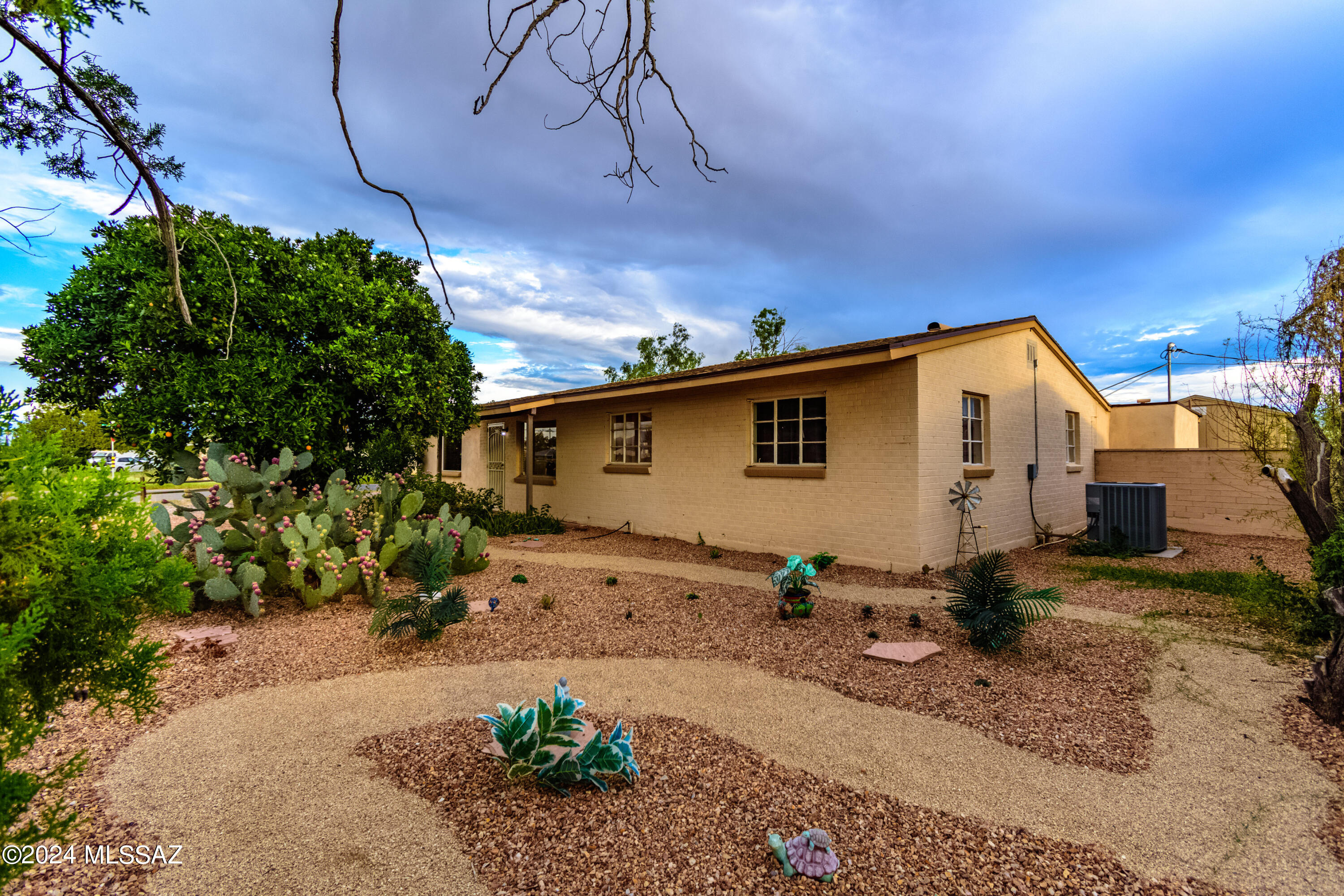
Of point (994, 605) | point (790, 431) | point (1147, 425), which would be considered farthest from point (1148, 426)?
point (994, 605)

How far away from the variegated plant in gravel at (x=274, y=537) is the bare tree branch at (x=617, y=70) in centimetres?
453

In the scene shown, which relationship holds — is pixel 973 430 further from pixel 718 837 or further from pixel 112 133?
pixel 112 133

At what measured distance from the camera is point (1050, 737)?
3121 millimetres

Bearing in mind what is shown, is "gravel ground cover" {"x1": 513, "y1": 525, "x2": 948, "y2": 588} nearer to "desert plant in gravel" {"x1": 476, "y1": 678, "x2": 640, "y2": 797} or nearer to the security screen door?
the security screen door

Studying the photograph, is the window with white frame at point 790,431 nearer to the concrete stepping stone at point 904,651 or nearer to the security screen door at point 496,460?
the concrete stepping stone at point 904,651

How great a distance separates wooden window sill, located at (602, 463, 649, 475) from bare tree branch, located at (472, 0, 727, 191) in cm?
830

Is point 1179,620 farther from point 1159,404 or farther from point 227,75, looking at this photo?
point 1159,404

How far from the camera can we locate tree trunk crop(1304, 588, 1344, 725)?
3.26 m

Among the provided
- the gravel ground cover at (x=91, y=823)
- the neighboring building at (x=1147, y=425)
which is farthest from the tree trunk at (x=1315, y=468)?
the neighboring building at (x=1147, y=425)

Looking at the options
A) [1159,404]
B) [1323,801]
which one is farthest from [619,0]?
[1159,404]

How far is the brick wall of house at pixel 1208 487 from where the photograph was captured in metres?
11.2

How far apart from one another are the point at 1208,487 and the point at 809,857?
14.6 metres

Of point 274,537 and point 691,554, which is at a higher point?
point 274,537

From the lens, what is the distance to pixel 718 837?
7.29 ft
